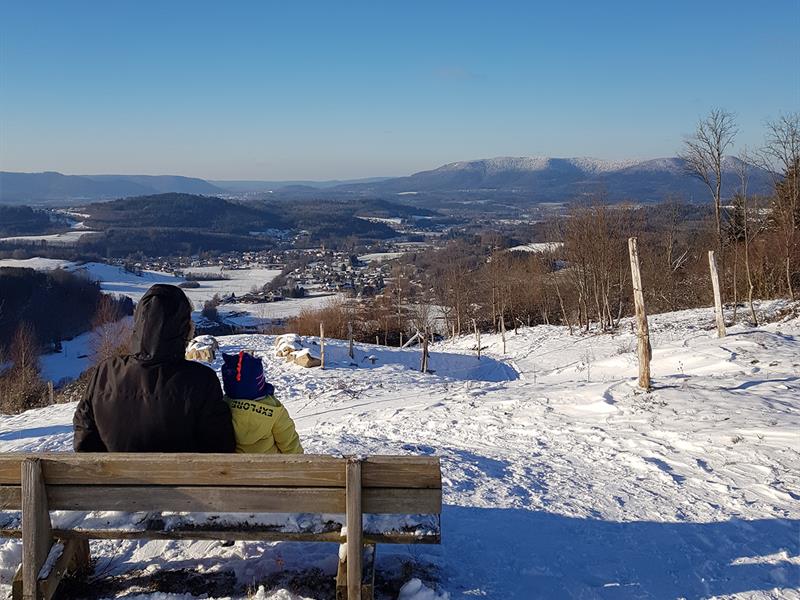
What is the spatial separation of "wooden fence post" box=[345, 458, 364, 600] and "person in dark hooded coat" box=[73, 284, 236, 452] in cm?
92

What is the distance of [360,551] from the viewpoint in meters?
3.46

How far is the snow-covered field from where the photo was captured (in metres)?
4.25

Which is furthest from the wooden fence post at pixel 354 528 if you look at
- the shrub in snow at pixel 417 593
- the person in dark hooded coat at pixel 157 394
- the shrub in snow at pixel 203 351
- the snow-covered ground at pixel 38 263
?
the snow-covered ground at pixel 38 263

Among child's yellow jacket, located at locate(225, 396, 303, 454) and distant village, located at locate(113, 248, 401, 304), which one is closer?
child's yellow jacket, located at locate(225, 396, 303, 454)

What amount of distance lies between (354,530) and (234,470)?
0.74 meters

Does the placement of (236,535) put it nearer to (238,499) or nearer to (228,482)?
(238,499)

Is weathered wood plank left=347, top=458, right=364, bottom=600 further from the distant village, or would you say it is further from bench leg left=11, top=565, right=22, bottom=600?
the distant village

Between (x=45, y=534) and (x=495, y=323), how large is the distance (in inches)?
1591

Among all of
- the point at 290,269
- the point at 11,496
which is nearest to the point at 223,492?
the point at 11,496

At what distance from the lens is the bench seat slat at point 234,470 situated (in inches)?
133

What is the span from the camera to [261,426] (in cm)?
390

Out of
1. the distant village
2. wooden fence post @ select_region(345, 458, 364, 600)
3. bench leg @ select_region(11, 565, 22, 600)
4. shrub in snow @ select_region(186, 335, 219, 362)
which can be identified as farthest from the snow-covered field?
the distant village

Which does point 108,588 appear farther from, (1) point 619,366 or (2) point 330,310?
(2) point 330,310

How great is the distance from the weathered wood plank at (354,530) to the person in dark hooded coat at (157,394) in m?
0.93
